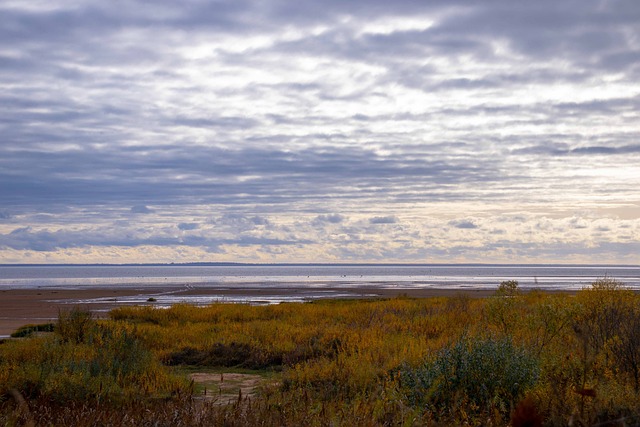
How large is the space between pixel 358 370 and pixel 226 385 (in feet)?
11.0

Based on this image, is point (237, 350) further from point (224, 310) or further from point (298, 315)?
point (224, 310)

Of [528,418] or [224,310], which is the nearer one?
[528,418]

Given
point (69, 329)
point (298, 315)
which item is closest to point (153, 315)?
point (298, 315)

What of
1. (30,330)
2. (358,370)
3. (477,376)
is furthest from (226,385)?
(30,330)

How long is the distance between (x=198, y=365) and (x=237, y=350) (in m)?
1.11

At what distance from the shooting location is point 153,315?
25469 millimetres

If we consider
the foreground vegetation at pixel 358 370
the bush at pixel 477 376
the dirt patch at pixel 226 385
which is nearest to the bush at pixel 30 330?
the foreground vegetation at pixel 358 370

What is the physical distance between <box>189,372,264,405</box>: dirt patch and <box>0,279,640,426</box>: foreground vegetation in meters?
0.26

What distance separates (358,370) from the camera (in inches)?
454

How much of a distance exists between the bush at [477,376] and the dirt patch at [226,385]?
12.1 feet

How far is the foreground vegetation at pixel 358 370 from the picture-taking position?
7539 mm

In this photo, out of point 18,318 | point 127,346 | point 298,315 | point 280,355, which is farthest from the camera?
point 18,318

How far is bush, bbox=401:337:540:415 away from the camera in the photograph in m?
9.11

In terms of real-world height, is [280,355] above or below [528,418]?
below
